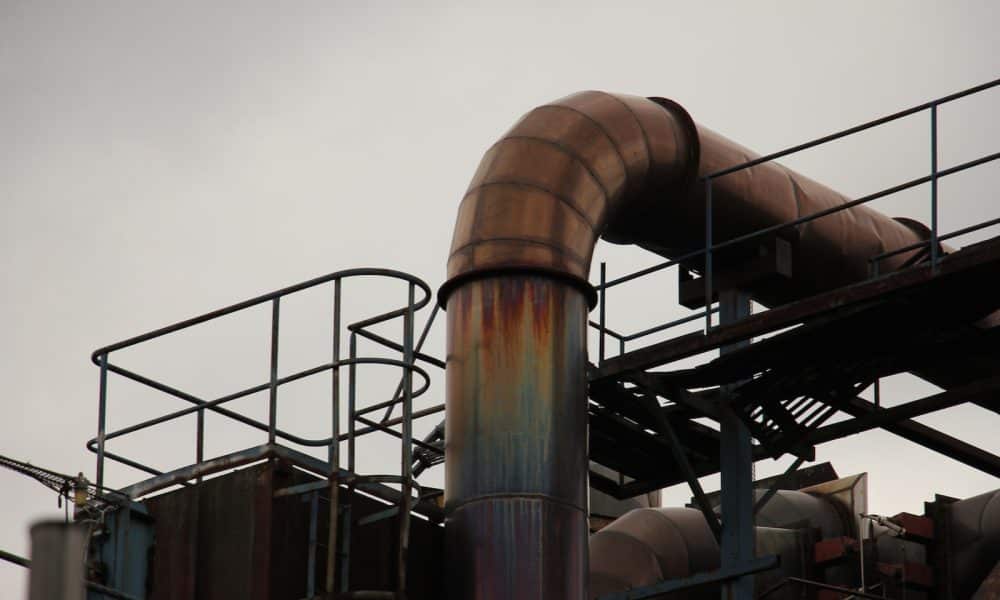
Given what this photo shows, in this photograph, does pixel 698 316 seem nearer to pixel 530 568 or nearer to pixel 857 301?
pixel 857 301

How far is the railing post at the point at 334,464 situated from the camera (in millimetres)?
11844

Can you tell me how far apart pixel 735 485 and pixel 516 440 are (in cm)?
334

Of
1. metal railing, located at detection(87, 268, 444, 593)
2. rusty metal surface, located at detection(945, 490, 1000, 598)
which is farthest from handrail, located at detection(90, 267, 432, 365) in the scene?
rusty metal surface, located at detection(945, 490, 1000, 598)

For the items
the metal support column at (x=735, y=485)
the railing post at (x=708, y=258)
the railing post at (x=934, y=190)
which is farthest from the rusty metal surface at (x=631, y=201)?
the railing post at (x=934, y=190)

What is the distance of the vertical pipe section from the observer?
13000mm

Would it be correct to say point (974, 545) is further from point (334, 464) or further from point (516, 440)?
point (334, 464)

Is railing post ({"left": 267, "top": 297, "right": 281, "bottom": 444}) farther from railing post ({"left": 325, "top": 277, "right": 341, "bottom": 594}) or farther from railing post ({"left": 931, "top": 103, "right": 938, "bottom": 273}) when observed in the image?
railing post ({"left": 931, "top": 103, "right": 938, "bottom": 273})

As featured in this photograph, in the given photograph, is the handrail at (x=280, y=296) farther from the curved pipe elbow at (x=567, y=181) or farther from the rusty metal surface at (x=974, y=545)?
the rusty metal surface at (x=974, y=545)

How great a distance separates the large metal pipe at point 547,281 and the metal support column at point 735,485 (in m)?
0.43

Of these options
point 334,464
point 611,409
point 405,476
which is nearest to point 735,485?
point 611,409

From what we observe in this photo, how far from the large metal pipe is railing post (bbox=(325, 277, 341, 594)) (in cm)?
137

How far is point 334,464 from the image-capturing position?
476 inches

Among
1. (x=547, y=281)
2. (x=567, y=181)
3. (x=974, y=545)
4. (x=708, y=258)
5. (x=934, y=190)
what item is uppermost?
(x=567, y=181)

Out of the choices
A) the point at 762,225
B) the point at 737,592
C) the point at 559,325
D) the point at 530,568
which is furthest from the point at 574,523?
the point at 762,225
